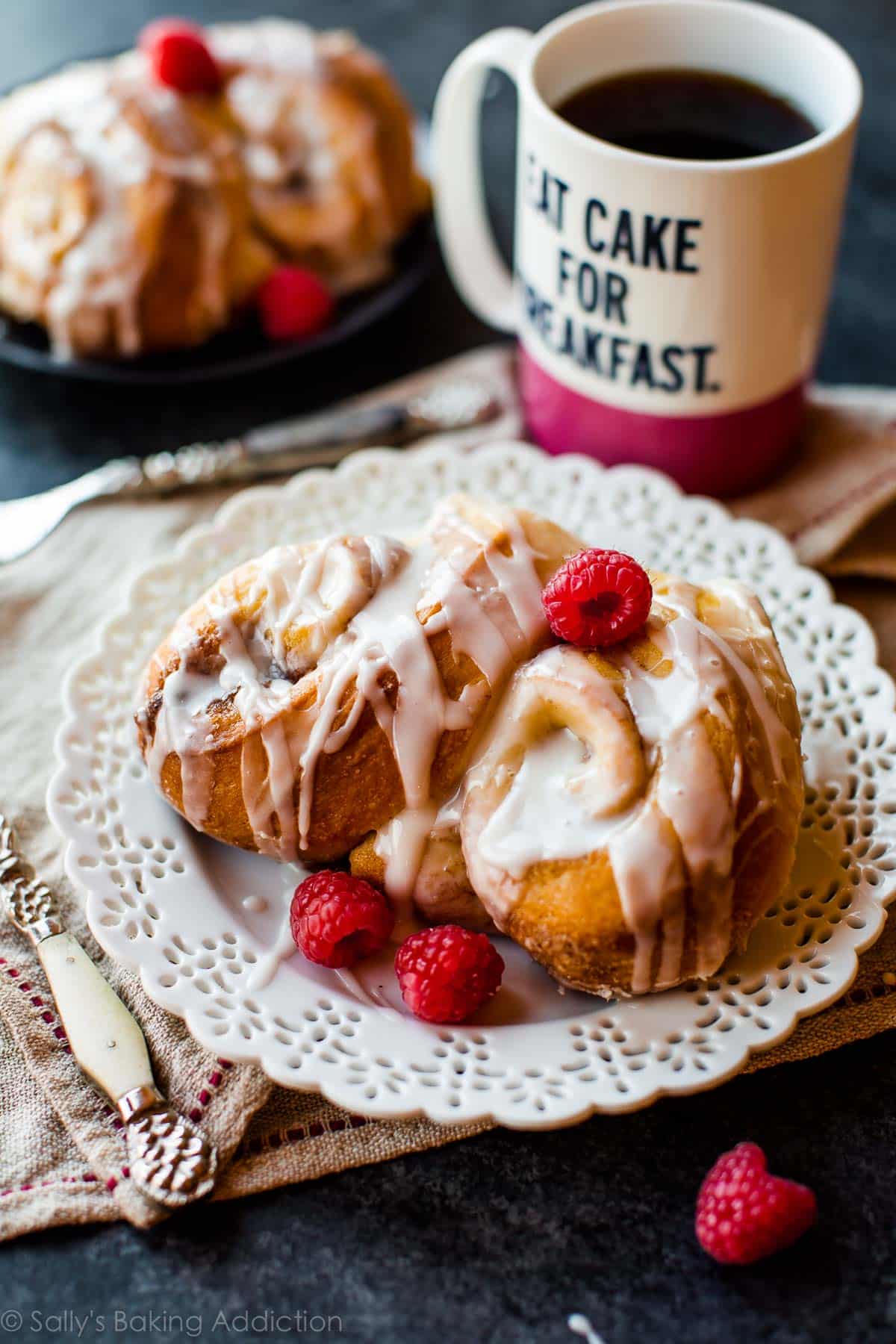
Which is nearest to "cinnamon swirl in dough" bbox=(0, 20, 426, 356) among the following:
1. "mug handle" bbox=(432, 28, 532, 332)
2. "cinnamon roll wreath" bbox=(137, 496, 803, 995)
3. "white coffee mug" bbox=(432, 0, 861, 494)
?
"mug handle" bbox=(432, 28, 532, 332)

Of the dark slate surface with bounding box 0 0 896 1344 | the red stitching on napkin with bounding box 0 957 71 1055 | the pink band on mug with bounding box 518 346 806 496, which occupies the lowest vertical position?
the dark slate surface with bounding box 0 0 896 1344

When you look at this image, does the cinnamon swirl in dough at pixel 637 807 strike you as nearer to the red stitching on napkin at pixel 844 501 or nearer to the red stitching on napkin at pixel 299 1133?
the red stitching on napkin at pixel 299 1133

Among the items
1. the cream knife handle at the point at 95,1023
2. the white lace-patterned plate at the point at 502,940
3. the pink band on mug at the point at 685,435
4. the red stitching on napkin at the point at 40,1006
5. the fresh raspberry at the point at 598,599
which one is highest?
the fresh raspberry at the point at 598,599

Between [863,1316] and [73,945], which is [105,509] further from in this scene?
[863,1316]

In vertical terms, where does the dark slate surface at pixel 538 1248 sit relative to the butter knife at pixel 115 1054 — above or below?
below

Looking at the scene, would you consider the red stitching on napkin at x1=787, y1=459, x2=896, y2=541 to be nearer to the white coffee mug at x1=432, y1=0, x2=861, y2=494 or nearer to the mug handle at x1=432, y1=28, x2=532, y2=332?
the white coffee mug at x1=432, y1=0, x2=861, y2=494

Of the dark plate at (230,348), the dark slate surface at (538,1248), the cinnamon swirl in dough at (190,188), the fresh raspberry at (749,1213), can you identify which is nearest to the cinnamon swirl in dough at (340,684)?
the dark slate surface at (538,1248)
